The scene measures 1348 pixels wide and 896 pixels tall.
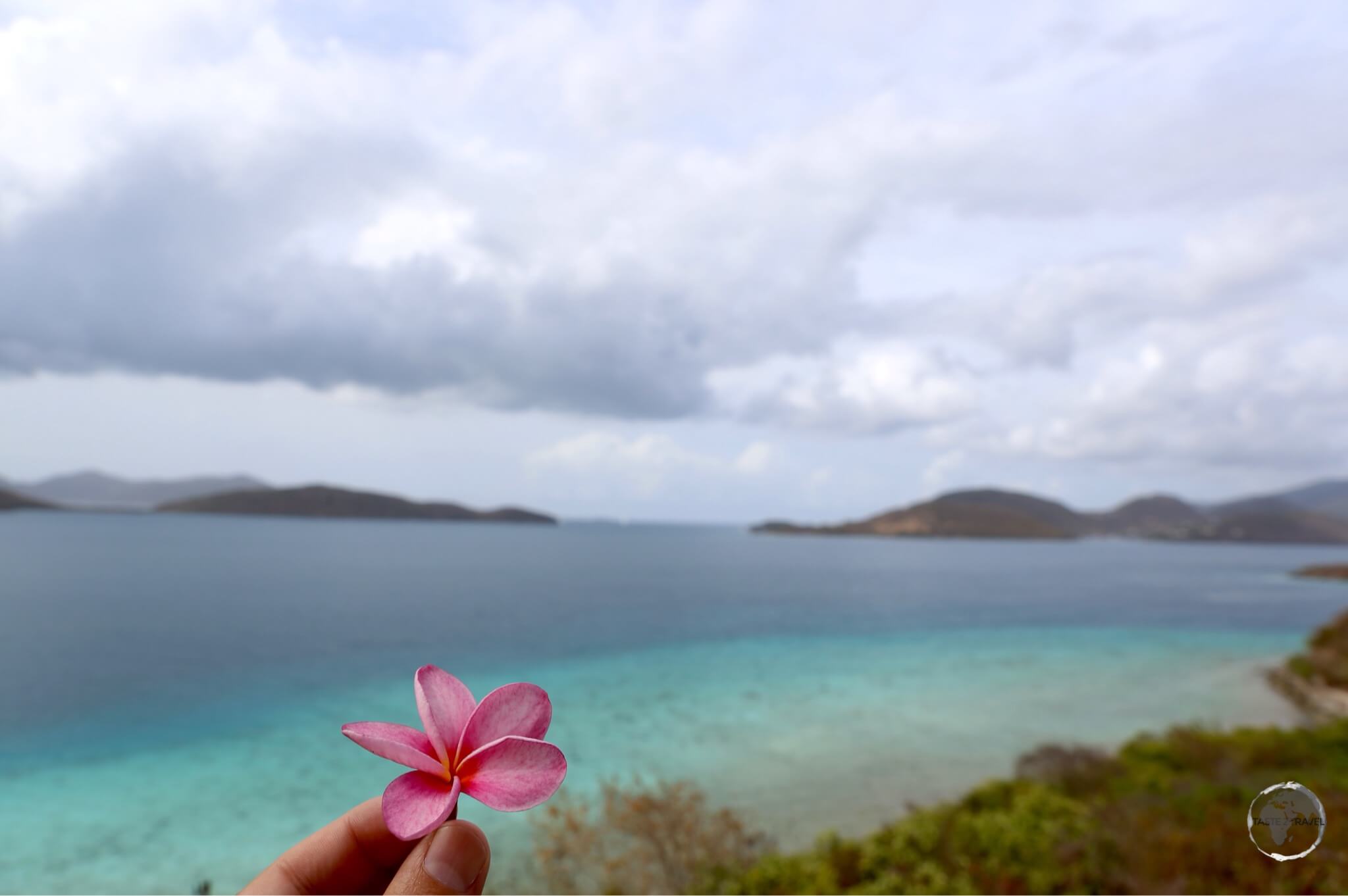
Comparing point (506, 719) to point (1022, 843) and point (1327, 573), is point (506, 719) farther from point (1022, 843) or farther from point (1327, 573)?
point (1327, 573)

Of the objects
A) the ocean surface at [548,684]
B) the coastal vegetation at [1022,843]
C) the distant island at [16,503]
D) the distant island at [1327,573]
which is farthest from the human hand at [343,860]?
the distant island at [16,503]

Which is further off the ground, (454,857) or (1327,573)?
(454,857)

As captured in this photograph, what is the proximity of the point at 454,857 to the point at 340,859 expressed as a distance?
1.45ft

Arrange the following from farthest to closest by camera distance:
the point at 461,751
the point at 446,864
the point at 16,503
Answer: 1. the point at 16,503
2. the point at 446,864
3. the point at 461,751

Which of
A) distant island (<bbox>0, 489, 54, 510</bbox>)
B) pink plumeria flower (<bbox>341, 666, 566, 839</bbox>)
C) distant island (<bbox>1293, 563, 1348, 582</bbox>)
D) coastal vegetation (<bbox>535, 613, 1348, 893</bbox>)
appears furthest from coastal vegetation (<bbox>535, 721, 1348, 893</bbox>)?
distant island (<bbox>0, 489, 54, 510</bbox>)

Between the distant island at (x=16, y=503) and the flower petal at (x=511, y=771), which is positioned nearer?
the flower petal at (x=511, y=771)

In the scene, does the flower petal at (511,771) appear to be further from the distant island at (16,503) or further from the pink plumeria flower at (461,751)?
the distant island at (16,503)

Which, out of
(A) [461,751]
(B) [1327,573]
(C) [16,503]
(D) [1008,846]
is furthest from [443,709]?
(C) [16,503]

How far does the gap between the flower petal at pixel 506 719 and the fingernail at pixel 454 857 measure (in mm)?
261

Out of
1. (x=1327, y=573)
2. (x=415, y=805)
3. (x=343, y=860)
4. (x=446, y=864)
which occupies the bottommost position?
(x=1327, y=573)

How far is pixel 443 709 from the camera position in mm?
923

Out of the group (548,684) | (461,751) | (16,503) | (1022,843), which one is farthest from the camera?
(16,503)

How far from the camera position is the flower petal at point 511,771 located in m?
0.84

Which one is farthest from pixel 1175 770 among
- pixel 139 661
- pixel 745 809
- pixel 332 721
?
pixel 139 661
